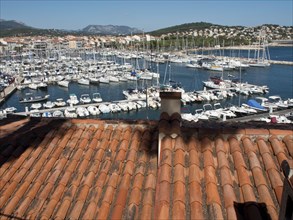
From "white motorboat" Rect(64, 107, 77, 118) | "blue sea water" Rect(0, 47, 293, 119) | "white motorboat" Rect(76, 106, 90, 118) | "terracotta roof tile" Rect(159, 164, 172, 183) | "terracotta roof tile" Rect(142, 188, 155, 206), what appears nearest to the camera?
"terracotta roof tile" Rect(142, 188, 155, 206)

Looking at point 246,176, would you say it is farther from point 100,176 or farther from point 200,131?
point 100,176

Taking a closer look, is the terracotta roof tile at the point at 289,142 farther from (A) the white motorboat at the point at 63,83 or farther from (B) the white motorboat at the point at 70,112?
(A) the white motorboat at the point at 63,83

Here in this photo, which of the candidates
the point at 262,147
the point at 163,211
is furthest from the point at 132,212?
the point at 262,147

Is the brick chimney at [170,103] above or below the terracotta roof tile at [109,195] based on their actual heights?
above

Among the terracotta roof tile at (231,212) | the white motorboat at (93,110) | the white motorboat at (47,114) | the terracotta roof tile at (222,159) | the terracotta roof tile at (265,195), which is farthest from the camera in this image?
the white motorboat at (93,110)

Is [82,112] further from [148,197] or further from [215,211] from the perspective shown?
[215,211]

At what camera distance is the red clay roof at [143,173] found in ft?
11.0

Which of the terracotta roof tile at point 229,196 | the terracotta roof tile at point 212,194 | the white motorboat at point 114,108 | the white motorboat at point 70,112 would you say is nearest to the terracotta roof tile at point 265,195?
the terracotta roof tile at point 229,196

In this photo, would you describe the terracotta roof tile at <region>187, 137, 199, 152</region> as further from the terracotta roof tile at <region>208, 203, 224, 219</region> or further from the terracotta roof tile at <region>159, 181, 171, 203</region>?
the terracotta roof tile at <region>208, 203, 224, 219</region>

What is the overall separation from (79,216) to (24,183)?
113cm

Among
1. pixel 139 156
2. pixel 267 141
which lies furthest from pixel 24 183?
pixel 267 141

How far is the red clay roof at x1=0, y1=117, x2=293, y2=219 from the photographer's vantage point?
132 inches

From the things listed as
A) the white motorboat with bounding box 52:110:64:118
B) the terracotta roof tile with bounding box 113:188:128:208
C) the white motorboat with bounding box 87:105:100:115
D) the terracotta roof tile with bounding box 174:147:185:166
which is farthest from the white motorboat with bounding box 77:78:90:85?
the terracotta roof tile with bounding box 113:188:128:208

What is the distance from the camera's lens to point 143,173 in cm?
398
